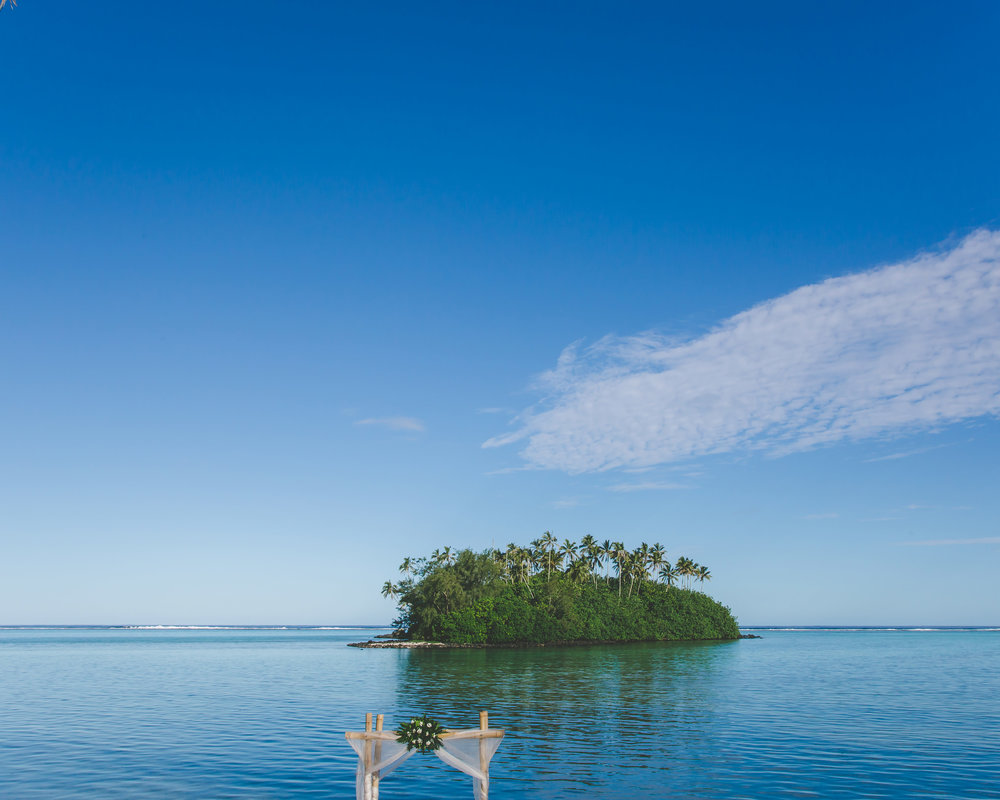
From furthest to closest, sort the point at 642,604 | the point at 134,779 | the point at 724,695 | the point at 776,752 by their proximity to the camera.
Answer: the point at 642,604, the point at 724,695, the point at 776,752, the point at 134,779

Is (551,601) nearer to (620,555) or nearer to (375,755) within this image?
(620,555)

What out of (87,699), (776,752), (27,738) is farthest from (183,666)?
(776,752)

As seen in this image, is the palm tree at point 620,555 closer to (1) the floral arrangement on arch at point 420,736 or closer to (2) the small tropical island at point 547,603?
(2) the small tropical island at point 547,603

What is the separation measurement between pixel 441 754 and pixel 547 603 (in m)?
119

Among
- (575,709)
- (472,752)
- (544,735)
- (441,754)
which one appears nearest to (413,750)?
(441,754)

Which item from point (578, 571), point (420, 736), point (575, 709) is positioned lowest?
point (575, 709)

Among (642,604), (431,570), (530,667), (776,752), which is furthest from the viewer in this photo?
(642,604)

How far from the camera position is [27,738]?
32938 millimetres

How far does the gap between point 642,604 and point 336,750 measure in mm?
126730

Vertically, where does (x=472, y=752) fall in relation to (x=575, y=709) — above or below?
above

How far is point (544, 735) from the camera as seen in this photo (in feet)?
105

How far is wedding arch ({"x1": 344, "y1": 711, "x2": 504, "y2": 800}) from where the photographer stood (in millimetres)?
15211

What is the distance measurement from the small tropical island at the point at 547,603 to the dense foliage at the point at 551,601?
0.57ft

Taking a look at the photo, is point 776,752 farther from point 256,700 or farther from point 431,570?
point 431,570
